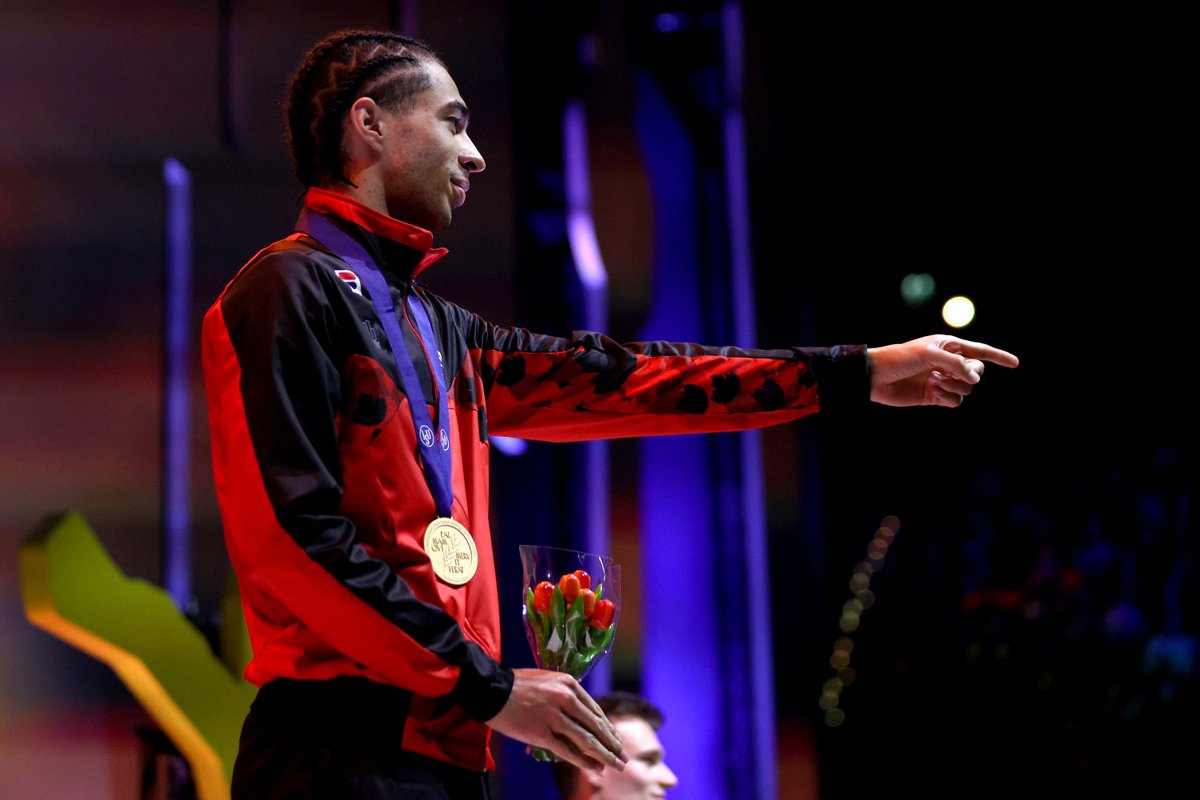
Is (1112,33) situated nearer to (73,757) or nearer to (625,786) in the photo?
(625,786)

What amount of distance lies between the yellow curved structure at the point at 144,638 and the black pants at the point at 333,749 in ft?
5.41

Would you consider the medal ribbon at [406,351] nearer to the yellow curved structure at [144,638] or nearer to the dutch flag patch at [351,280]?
the dutch flag patch at [351,280]

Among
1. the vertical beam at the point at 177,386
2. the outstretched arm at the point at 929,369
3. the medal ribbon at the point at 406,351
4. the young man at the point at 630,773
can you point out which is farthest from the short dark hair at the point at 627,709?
the medal ribbon at the point at 406,351

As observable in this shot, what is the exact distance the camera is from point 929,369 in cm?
208

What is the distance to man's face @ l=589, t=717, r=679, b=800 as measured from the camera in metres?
3.80

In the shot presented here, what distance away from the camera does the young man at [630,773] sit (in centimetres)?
373

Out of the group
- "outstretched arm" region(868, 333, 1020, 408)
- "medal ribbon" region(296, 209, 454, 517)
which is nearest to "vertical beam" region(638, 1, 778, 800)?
"outstretched arm" region(868, 333, 1020, 408)

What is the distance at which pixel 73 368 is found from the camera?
3.30 m

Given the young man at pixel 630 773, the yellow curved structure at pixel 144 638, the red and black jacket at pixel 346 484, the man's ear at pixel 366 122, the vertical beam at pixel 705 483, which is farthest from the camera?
the vertical beam at pixel 705 483

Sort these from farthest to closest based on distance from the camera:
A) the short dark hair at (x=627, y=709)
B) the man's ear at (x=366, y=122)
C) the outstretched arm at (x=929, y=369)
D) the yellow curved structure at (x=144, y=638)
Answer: the short dark hair at (x=627, y=709), the yellow curved structure at (x=144, y=638), the outstretched arm at (x=929, y=369), the man's ear at (x=366, y=122)

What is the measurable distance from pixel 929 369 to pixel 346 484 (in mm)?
951

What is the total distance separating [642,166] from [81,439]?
2.64 metres

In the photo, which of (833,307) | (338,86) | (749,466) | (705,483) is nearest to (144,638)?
(338,86)

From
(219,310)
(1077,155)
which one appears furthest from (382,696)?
(1077,155)
